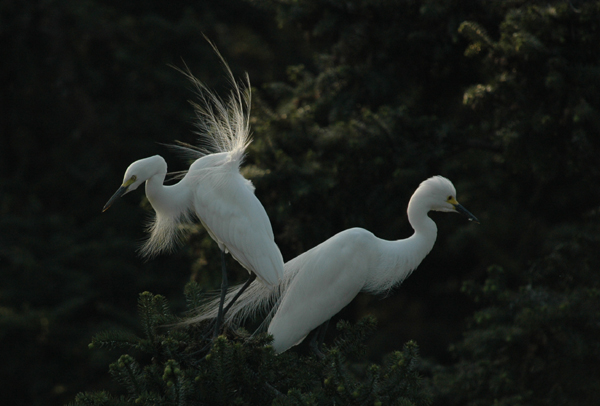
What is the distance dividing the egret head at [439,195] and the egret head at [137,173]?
1.38 m

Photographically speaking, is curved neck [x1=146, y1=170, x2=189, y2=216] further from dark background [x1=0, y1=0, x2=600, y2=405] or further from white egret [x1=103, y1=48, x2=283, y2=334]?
dark background [x1=0, y1=0, x2=600, y2=405]

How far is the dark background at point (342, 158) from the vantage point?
13.5 ft

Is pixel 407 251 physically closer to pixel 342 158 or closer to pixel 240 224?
pixel 240 224

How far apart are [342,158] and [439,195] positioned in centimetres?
137

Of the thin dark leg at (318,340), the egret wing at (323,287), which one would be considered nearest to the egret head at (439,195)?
the egret wing at (323,287)

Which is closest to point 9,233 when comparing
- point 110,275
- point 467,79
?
point 110,275

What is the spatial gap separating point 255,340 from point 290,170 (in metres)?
2.03

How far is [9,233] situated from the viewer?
7.21 meters

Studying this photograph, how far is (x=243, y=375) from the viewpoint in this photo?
257 centimetres

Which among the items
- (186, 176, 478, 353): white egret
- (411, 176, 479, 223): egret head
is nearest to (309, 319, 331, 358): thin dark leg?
(186, 176, 478, 353): white egret

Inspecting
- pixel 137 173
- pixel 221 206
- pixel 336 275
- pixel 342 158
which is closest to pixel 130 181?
pixel 137 173

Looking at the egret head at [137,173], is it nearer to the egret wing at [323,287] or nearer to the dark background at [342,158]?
the egret wing at [323,287]

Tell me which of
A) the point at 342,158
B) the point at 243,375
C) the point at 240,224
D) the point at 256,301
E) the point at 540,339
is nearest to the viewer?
the point at 243,375

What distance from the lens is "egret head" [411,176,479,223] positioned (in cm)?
336
